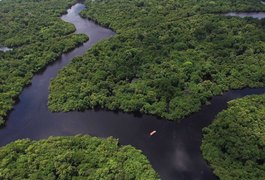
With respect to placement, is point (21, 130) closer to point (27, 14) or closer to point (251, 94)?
point (251, 94)

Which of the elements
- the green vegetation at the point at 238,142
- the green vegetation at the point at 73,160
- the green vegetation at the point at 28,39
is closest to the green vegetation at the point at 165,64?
the green vegetation at the point at 238,142

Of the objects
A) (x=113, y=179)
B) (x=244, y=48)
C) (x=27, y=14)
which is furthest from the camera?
(x=27, y=14)

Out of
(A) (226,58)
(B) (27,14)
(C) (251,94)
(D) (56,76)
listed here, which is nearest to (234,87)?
(C) (251,94)

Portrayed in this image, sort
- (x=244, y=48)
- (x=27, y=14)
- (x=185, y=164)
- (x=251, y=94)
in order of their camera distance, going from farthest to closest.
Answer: (x=27, y=14) < (x=244, y=48) < (x=251, y=94) < (x=185, y=164)

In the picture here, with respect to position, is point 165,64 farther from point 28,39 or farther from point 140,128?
point 28,39

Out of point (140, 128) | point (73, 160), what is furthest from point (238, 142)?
point (73, 160)

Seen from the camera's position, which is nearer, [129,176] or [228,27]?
[129,176]

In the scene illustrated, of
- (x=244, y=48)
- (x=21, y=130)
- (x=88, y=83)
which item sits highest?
(x=244, y=48)

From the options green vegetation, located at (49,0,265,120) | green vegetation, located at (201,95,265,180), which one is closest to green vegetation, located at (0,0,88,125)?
green vegetation, located at (49,0,265,120)
